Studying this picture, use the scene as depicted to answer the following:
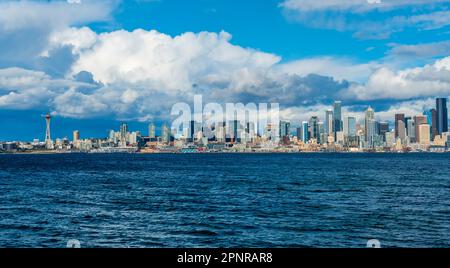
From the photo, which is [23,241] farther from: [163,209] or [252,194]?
[252,194]

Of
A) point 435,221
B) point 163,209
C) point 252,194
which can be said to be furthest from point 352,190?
point 163,209

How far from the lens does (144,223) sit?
35.3 meters

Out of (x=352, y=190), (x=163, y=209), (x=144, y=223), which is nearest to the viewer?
(x=144, y=223)

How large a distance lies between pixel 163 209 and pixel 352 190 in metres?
29.4

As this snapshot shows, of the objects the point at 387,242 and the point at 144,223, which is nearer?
the point at 387,242

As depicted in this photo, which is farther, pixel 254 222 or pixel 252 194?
pixel 252 194

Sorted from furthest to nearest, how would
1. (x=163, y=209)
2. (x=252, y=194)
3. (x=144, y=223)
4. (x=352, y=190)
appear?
(x=352, y=190), (x=252, y=194), (x=163, y=209), (x=144, y=223)
